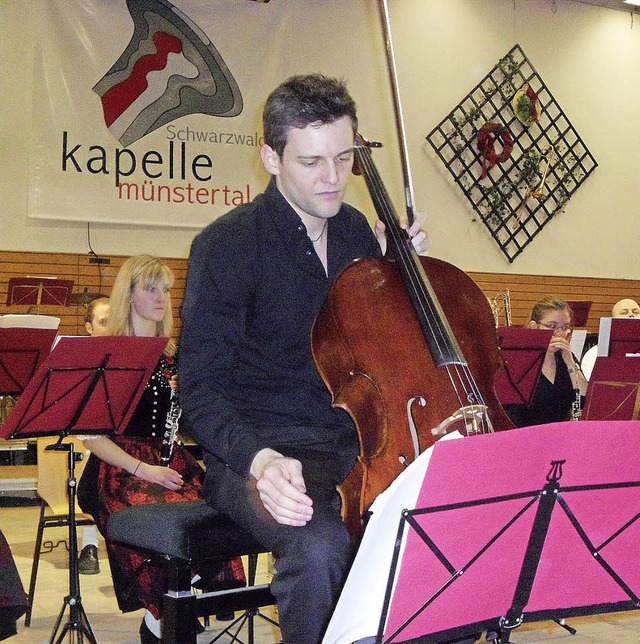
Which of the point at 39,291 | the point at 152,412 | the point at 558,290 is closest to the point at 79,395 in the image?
the point at 152,412

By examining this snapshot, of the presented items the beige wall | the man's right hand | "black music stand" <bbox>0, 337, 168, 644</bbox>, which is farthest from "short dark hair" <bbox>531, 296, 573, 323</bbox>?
the man's right hand

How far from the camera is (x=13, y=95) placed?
741 cm

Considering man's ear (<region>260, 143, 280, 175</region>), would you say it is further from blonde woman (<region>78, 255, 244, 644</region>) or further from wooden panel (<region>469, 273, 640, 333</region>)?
wooden panel (<region>469, 273, 640, 333</region>)

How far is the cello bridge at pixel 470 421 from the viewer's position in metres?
1.87

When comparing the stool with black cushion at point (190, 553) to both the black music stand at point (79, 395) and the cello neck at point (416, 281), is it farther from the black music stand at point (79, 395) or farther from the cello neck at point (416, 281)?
the black music stand at point (79, 395)

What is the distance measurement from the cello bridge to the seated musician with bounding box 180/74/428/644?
30 centimetres

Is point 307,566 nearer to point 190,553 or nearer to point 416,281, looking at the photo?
point 190,553

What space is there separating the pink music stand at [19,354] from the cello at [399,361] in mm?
1857

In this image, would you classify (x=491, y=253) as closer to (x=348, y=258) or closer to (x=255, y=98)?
(x=255, y=98)

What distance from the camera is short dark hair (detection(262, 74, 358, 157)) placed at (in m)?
2.05

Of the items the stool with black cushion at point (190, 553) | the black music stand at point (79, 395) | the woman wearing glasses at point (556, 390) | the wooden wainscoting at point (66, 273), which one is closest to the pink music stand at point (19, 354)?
the black music stand at point (79, 395)

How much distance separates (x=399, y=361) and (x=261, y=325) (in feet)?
1.20

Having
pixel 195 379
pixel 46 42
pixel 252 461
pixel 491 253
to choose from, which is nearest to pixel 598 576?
pixel 252 461

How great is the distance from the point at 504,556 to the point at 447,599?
0.40 ft
